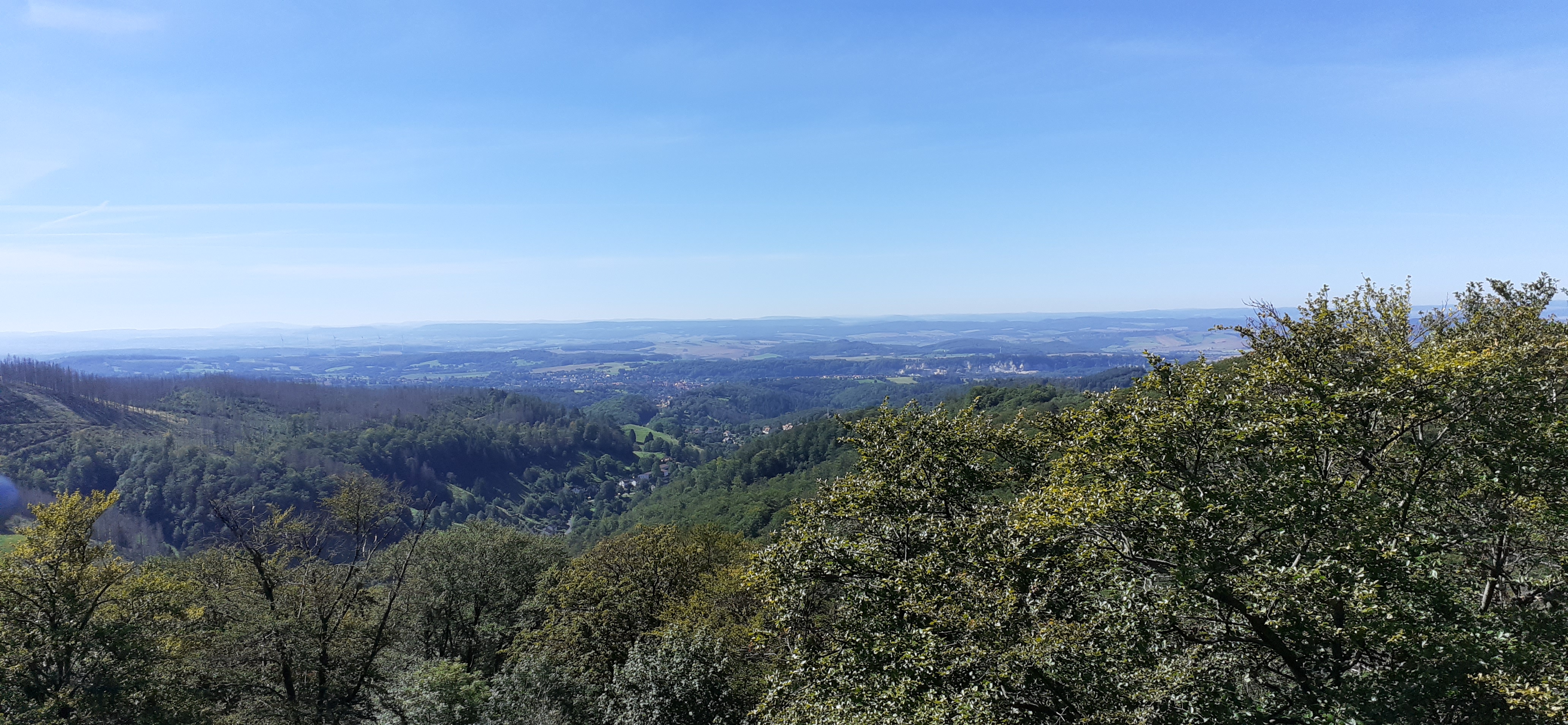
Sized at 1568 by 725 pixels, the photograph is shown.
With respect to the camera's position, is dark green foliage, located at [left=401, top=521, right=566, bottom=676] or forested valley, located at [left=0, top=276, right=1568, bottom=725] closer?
forested valley, located at [left=0, top=276, right=1568, bottom=725]

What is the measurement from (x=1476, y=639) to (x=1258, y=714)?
3125mm

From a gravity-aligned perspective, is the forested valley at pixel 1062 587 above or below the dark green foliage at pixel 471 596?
above

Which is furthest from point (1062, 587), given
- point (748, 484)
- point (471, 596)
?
point (748, 484)

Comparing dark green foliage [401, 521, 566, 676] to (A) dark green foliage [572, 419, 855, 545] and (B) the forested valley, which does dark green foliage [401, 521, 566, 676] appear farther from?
(A) dark green foliage [572, 419, 855, 545]

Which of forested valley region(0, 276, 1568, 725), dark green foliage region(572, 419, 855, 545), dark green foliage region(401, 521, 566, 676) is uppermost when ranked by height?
forested valley region(0, 276, 1568, 725)

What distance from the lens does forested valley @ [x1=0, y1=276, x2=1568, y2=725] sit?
10141 millimetres

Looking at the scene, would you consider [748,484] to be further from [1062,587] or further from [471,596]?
[1062,587]

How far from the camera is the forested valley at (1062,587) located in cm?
1014

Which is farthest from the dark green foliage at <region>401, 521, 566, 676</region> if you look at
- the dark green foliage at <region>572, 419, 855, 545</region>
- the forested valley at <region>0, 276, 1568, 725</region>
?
the dark green foliage at <region>572, 419, 855, 545</region>

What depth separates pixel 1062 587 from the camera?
40.9ft

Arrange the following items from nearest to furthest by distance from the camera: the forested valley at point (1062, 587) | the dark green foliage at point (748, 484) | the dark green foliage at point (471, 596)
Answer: the forested valley at point (1062, 587) → the dark green foliage at point (471, 596) → the dark green foliage at point (748, 484)

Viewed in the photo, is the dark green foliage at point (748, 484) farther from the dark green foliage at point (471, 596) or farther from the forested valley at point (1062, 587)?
the forested valley at point (1062, 587)

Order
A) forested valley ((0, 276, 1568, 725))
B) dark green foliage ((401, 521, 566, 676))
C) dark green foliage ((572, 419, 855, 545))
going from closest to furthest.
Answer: forested valley ((0, 276, 1568, 725)) < dark green foliage ((401, 521, 566, 676)) < dark green foliage ((572, 419, 855, 545))

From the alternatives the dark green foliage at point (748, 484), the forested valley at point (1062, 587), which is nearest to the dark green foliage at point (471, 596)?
the forested valley at point (1062, 587)
